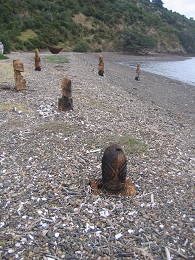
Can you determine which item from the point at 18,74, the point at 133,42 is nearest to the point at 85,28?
A: the point at 133,42

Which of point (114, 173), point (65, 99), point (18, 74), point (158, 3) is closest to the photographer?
point (114, 173)

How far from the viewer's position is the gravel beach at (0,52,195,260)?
137 inches

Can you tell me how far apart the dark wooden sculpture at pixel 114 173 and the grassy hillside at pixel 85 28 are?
2525cm

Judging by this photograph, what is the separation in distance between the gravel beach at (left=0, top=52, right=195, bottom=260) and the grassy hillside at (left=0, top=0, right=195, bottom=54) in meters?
22.1

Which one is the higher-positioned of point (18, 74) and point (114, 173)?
point (18, 74)

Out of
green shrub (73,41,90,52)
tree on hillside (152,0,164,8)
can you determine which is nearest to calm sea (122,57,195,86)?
green shrub (73,41,90,52)

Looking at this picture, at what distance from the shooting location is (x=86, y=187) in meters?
4.66

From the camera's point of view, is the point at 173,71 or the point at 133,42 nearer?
the point at 173,71

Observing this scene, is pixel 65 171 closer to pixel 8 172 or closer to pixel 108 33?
pixel 8 172

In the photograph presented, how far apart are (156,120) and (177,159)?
130 inches

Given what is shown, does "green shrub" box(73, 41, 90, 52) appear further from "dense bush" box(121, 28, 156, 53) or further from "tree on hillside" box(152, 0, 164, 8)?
"tree on hillside" box(152, 0, 164, 8)

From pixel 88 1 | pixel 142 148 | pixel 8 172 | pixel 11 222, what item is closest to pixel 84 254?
pixel 11 222

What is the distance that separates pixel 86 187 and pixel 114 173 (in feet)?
1.74

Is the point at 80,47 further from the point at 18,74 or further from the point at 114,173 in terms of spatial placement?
the point at 114,173
